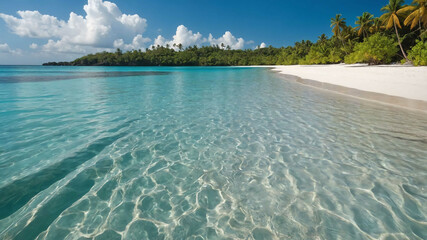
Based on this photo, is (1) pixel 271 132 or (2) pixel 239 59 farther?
(2) pixel 239 59

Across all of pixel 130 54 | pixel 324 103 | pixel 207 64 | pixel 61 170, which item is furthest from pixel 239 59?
pixel 61 170

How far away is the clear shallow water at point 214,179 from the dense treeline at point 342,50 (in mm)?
26692

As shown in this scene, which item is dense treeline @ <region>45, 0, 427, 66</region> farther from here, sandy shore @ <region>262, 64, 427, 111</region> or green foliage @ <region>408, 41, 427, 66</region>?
sandy shore @ <region>262, 64, 427, 111</region>

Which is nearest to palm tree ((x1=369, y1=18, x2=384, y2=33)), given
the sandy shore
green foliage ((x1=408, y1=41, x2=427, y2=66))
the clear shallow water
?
green foliage ((x1=408, y1=41, x2=427, y2=66))

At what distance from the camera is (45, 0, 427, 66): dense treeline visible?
33250mm

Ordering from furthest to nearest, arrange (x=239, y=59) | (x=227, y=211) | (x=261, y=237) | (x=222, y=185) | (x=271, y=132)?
(x=239, y=59) < (x=271, y=132) < (x=222, y=185) < (x=227, y=211) < (x=261, y=237)

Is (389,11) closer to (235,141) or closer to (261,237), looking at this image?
(235,141)

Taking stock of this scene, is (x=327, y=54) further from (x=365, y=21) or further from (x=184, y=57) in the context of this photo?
(x=184, y=57)

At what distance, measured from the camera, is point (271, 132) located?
659 centimetres

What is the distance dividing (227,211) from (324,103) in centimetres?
989

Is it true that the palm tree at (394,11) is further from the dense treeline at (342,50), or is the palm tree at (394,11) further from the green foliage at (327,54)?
the green foliage at (327,54)

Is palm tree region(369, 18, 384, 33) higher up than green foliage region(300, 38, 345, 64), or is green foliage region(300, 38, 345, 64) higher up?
palm tree region(369, 18, 384, 33)

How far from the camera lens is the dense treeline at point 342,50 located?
1309 inches

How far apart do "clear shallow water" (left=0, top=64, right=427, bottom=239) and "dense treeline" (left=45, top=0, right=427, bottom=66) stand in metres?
26.7
